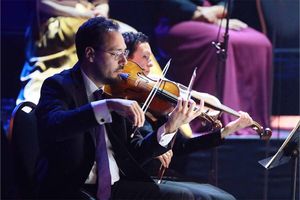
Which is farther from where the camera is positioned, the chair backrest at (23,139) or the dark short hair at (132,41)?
the dark short hair at (132,41)

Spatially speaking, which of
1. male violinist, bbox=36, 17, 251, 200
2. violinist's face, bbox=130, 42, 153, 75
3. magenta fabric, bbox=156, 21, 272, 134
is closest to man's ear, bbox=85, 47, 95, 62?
male violinist, bbox=36, 17, 251, 200

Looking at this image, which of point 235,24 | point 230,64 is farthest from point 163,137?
point 235,24

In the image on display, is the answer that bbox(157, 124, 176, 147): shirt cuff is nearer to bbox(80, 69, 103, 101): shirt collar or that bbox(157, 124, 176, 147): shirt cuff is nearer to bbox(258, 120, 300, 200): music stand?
bbox(80, 69, 103, 101): shirt collar

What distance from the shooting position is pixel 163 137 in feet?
7.56

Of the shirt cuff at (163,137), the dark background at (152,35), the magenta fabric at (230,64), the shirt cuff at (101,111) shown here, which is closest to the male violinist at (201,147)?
the shirt cuff at (163,137)

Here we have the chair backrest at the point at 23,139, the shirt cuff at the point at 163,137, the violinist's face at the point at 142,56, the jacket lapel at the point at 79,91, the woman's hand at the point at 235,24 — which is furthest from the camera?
the woman's hand at the point at 235,24

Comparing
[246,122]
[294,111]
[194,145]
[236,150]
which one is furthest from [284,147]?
[294,111]

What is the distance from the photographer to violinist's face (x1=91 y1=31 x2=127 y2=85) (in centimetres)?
223

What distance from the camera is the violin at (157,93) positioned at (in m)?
2.51

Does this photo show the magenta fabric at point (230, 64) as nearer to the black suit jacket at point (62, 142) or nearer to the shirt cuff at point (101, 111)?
the black suit jacket at point (62, 142)

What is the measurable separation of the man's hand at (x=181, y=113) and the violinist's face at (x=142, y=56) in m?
0.64

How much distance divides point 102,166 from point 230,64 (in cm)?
166

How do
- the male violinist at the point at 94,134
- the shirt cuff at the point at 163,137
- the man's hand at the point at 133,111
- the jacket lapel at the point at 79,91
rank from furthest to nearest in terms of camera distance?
the shirt cuff at the point at 163,137, the jacket lapel at the point at 79,91, the male violinist at the point at 94,134, the man's hand at the point at 133,111

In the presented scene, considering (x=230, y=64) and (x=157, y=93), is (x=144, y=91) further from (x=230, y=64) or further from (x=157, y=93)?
(x=230, y=64)
